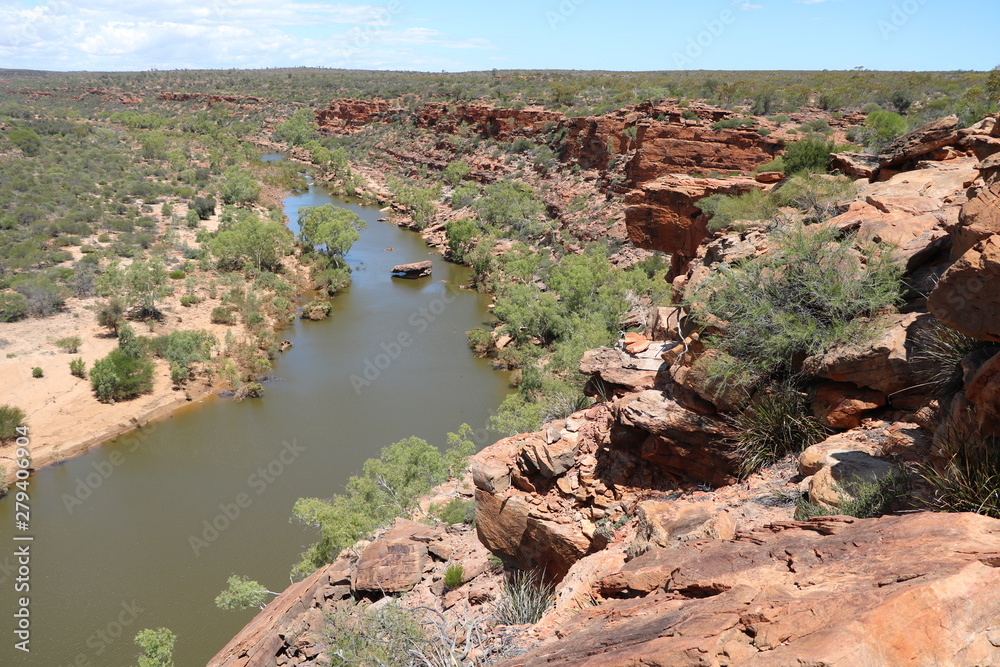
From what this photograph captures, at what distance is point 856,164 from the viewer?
45.7ft

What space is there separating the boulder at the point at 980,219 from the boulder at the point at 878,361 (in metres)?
1.29

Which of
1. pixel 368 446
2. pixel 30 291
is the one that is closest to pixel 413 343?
pixel 368 446

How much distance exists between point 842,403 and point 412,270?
35407mm

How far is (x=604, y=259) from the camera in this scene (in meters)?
30.9

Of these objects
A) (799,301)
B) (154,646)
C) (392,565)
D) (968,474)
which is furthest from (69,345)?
(968,474)

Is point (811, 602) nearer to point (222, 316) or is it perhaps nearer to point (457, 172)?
point (222, 316)

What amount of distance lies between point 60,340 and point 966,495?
30990 millimetres

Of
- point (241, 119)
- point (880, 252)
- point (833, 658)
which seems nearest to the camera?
point (833, 658)

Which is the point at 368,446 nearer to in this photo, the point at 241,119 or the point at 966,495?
the point at 966,495

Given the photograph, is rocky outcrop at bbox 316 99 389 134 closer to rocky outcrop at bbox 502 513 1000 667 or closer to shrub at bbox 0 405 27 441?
shrub at bbox 0 405 27 441

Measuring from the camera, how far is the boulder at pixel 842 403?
6848 millimetres

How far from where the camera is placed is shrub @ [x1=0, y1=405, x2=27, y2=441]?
68.2 ft

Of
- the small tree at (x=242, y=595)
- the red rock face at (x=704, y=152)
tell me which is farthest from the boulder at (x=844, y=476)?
the red rock face at (x=704, y=152)

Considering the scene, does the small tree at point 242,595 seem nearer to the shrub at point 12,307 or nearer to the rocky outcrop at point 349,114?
the shrub at point 12,307
